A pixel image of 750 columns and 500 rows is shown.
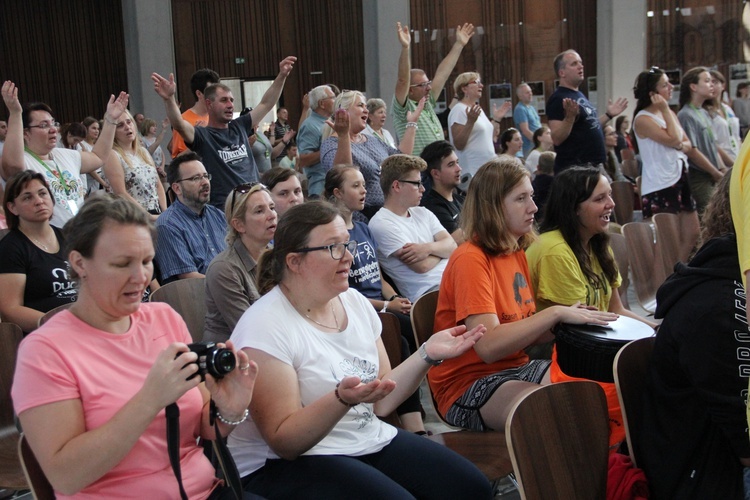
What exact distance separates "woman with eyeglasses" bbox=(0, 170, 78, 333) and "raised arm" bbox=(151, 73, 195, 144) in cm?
122

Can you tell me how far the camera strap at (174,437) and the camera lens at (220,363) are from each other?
12 cm

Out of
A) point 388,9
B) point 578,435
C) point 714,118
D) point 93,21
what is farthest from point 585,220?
point 93,21

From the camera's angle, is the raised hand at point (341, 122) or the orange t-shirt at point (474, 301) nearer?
the orange t-shirt at point (474, 301)

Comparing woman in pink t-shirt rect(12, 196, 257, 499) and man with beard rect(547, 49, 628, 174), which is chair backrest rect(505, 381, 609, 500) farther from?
man with beard rect(547, 49, 628, 174)

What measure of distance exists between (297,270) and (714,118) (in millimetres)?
5592

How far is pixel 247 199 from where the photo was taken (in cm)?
330

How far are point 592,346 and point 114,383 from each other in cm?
147

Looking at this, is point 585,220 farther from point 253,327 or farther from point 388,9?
point 388,9

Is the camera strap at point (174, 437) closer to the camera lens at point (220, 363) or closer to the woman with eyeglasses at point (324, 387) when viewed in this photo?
the camera lens at point (220, 363)

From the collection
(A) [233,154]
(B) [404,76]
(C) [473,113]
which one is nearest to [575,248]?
(A) [233,154]

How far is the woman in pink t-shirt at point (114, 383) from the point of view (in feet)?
5.37

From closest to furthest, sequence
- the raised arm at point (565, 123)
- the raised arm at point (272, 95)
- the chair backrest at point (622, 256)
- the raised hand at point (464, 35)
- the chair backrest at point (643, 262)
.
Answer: the chair backrest at point (622, 256) → the chair backrest at point (643, 262) → the raised arm at point (272, 95) → the raised arm at point (565, 123) → the raised hand at point (464, 35)

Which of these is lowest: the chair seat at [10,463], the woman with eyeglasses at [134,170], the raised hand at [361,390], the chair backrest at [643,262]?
the chair seat at [10,463]

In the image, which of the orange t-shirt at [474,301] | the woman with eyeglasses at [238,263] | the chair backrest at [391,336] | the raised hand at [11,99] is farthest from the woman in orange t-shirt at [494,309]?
the raised hand at [11,99]
